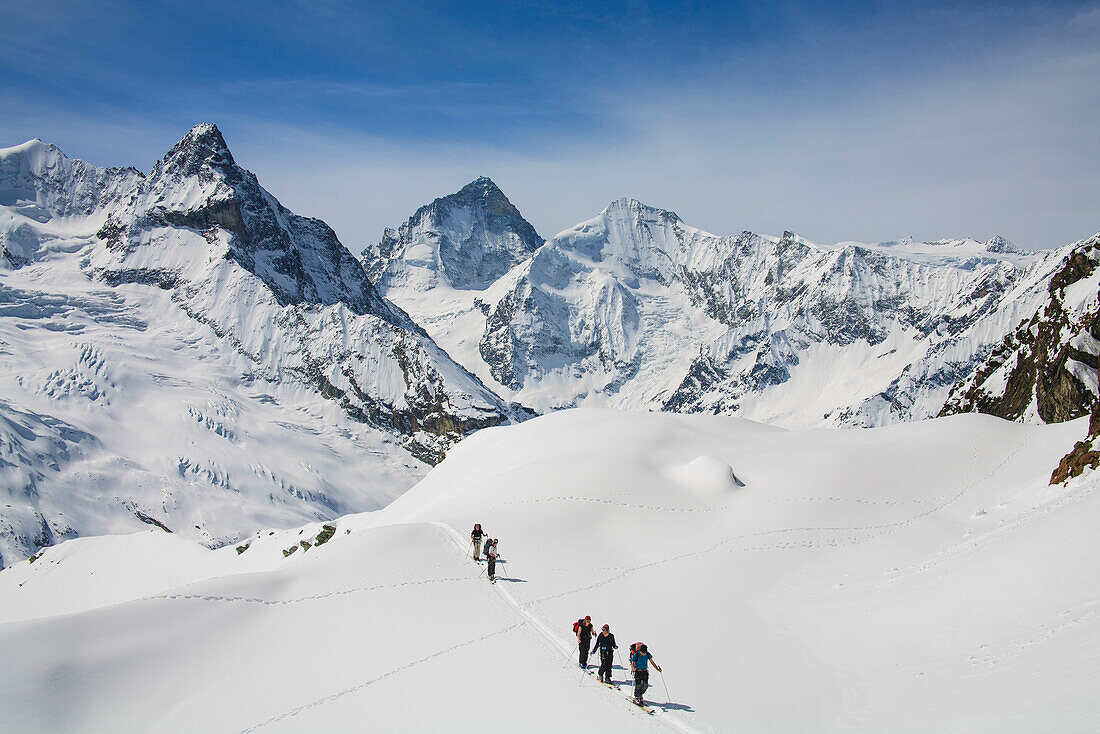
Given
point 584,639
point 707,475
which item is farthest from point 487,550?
point 707,475

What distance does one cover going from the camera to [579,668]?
19422 millimetres

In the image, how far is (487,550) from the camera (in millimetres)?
29156

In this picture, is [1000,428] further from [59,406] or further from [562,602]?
[59,406]

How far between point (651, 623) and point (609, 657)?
5.14 m

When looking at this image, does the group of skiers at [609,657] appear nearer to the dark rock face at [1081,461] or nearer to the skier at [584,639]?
the skier at [584,639]

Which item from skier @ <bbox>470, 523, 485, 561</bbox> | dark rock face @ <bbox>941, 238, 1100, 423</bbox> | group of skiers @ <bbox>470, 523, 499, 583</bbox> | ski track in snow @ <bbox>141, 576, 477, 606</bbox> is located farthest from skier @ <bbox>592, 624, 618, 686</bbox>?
dark rock face @ <bbox>941, 238, 1100, 423</bbox>

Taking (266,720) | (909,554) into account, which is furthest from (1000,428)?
(266,720)

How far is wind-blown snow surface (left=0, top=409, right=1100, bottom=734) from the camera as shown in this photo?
1688cm

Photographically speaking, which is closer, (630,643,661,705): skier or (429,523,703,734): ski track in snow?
(429,523,703,734): ski track in snow

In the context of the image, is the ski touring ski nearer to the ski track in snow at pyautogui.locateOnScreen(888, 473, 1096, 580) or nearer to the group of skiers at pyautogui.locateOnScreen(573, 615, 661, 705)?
the group of skiers at pyautogui.locateOnScreen(573, 615, 661, 705)

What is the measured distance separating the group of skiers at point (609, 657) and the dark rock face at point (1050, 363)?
50.1 meters

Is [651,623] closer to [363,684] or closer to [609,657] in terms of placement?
[609,657]

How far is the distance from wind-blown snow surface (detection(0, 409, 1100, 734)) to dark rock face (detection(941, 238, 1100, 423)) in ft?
69.3

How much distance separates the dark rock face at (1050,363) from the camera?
5784 cm
